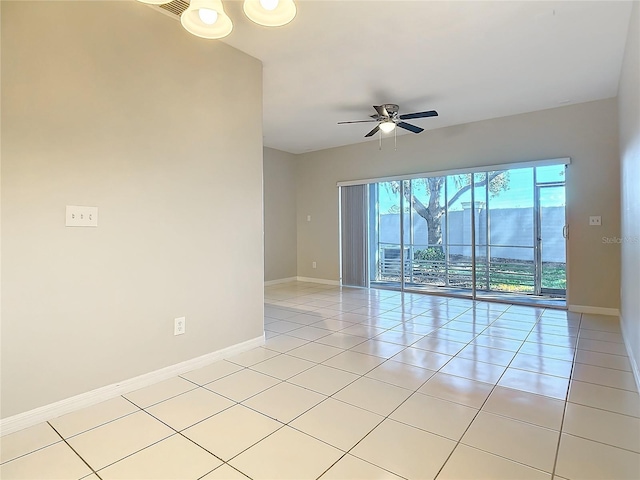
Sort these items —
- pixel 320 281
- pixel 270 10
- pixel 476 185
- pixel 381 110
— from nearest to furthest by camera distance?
pixel 270 10, pixel 381 110, pixel 476 185, pixel 320 281

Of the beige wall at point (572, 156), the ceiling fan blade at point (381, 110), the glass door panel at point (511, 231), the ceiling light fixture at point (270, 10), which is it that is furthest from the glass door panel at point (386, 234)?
the ceiling light fixture at point (270, 10)

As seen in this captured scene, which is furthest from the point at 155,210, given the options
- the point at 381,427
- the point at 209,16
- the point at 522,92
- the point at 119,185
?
the point at 522,92

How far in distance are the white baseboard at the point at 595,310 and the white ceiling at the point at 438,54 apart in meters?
2.64

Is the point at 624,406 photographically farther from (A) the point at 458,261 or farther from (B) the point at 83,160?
(A) the point at 458,261

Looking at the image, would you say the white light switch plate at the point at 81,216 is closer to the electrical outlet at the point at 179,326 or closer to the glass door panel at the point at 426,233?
the electrical outlet at the point at 179,326

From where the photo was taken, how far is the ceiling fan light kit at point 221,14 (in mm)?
1630

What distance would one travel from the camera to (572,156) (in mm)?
4527

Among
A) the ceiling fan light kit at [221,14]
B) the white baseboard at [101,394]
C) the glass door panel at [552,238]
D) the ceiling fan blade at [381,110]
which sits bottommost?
the white baseboard at [101,394]

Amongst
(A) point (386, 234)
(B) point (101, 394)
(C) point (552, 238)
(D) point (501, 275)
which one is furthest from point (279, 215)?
(B) point (101, 394)

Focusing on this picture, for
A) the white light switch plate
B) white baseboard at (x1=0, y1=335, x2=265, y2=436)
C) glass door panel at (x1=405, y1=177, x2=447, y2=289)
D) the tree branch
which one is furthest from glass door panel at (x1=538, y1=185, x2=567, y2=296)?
the white light switch plate

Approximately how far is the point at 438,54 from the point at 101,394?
3.79m

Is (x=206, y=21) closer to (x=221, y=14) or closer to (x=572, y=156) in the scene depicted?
(x=221, y=14)

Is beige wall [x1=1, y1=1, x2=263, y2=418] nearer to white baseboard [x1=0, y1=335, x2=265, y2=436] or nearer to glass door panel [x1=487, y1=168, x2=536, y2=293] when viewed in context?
white baseboard [x1=0, y1=335, x2=265, y2=436]

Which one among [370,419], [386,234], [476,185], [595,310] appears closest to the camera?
[370,419]
